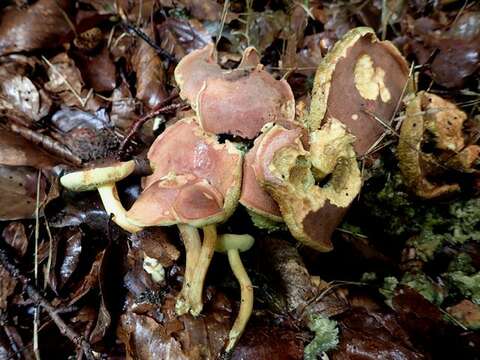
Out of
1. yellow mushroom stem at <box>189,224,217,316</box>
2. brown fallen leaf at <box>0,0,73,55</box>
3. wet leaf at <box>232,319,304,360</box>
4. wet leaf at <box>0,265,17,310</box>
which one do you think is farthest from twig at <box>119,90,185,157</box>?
wet leaf at <box>232,319,304,360</box>

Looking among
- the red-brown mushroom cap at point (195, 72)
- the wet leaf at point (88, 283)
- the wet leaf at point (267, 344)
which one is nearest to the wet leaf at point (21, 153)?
the wet leaf at point (88, 283)

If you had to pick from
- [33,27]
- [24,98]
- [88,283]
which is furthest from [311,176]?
[33,27]

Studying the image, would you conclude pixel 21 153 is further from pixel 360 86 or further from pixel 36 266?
pixel 360 86

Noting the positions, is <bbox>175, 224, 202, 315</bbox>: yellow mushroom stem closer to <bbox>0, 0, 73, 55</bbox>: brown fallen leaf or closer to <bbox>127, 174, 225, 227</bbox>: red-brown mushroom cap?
<bbox>127, 174, 225, 227</bbox>: red-brown mushroom cap

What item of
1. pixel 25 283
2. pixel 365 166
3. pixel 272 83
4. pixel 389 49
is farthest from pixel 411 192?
pixel 25 283

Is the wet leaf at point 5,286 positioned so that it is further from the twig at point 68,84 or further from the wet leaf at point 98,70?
the wet leaf at point 98,70

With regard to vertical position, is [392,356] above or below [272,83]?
below

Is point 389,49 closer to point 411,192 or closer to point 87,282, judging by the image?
point 411,192
